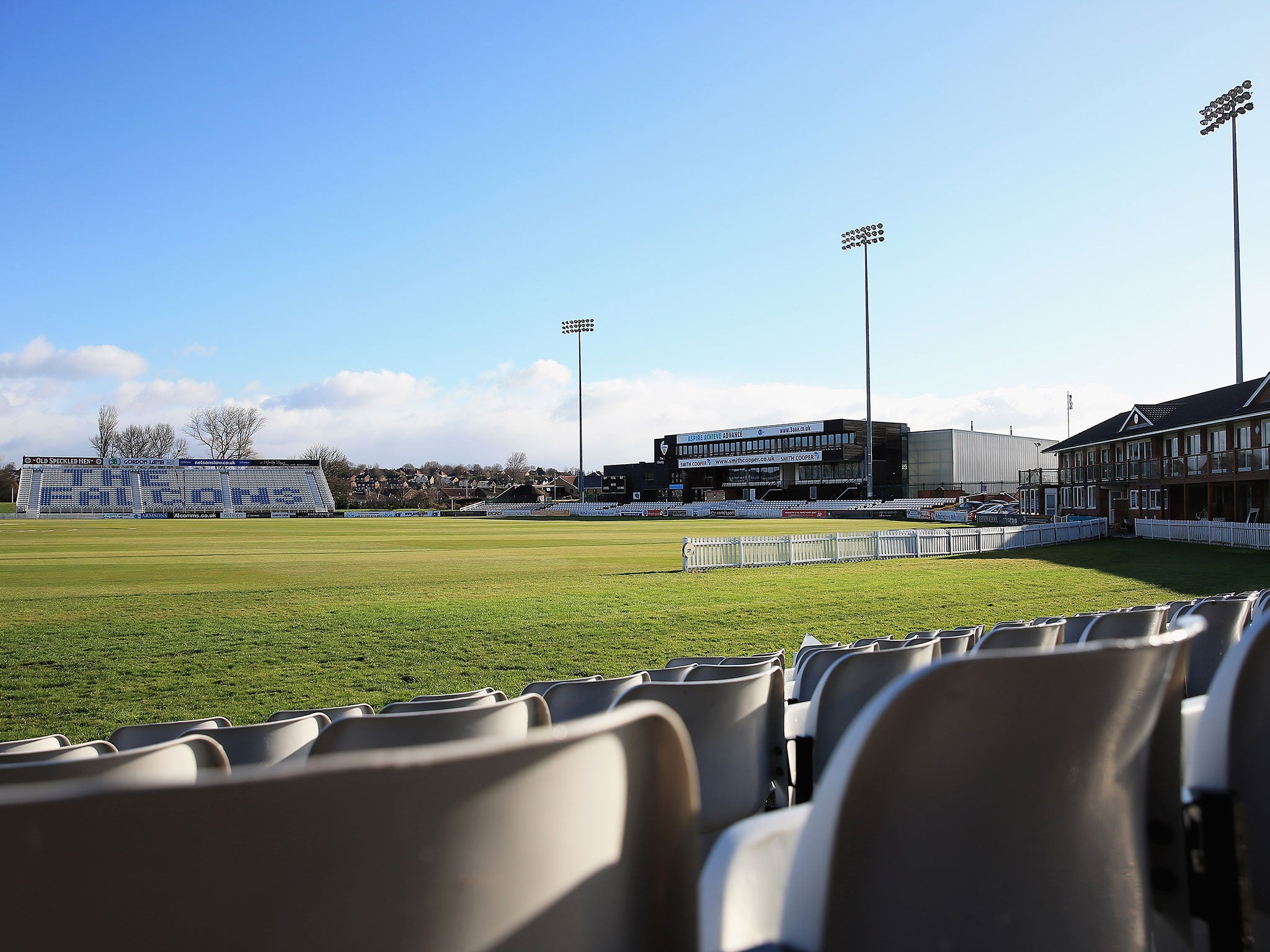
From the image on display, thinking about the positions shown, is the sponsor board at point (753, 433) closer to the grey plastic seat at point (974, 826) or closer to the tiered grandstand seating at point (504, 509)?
the tiered grandstand seating at point (504, 509)

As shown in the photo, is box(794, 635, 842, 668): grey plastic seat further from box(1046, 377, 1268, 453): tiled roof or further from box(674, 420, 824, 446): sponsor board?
box(674, 420, 824, 446): sponsor board

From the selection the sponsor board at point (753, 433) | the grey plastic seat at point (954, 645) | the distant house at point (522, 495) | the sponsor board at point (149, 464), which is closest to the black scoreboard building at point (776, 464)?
the sponsor board at point (753, 433)

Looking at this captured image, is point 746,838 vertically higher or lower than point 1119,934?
higher

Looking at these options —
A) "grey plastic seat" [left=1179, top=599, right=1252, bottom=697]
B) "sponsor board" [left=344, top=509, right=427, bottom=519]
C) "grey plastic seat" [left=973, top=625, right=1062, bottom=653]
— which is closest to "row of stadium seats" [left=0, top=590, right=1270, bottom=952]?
"grey plastic seat" [left=973, top=625, right=1062, bottom=653]

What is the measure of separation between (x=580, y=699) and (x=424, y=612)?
40.6 feet

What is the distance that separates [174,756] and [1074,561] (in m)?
28.4

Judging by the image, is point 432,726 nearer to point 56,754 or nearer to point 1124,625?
point 56,754

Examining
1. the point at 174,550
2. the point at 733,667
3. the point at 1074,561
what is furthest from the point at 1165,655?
the point at 174,550

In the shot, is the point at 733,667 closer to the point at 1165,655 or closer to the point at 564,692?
the point at 564,692

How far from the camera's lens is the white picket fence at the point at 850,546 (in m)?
24.8

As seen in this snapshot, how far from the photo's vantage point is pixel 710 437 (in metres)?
112

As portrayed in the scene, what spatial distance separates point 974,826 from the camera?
1.36 m

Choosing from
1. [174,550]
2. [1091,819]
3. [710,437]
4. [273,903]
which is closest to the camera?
[273,903]

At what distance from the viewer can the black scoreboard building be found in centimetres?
9731
